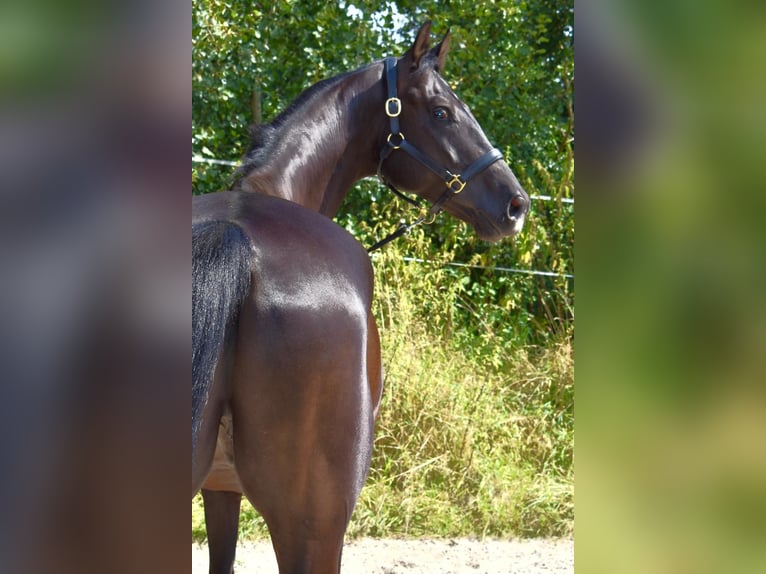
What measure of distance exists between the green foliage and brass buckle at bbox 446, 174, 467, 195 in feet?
6.24

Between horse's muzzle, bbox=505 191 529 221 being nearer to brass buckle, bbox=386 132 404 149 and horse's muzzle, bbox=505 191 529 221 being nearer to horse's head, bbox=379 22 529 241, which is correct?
horse's head, bbox=379 22 529 241

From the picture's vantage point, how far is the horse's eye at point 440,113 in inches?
119

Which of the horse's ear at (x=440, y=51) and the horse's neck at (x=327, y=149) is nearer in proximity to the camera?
the horse's neck at (x=327, y=149)

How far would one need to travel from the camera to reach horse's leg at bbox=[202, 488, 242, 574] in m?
2.78

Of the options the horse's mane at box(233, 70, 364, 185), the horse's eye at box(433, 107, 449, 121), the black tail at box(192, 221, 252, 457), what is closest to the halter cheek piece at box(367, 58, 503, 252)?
the horse's eye at box(433, 107, 449, 121)

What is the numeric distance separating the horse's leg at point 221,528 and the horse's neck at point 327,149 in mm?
1038

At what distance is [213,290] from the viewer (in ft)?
5.92

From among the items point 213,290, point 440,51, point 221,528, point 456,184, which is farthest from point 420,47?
point 221,528
